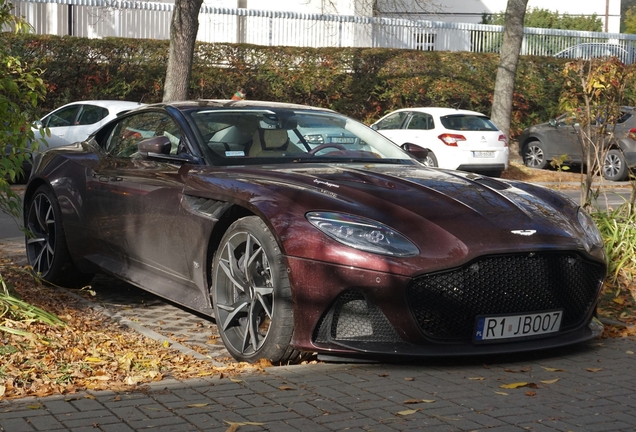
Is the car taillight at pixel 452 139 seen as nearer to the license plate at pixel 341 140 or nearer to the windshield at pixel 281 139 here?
the windshield at pixel 281 139

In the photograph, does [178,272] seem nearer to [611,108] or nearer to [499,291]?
[499,291]

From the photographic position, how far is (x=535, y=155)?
23.8m

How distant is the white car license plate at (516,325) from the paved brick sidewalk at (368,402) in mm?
200

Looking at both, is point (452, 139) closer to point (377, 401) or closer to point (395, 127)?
point (395, 127)

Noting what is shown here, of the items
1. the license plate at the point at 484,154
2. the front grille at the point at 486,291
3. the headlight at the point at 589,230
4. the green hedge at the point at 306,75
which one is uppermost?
the green hedge at the point at 306,75

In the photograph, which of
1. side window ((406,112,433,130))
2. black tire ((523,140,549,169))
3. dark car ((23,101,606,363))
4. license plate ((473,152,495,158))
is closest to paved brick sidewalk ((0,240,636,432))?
dark car ((23,101,606,363))

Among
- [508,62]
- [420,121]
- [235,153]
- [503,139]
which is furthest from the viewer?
[508,62]

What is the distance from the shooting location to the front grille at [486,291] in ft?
16.7

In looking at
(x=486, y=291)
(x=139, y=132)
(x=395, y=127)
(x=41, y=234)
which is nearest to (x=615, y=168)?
(x=395, y=127)

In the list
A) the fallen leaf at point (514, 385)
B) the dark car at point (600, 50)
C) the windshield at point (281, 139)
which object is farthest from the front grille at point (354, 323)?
the dark car at point (600, 50)

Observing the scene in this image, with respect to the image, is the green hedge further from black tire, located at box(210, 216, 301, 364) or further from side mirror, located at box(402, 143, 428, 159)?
black tire, located at box(210, 216, 301, 364)

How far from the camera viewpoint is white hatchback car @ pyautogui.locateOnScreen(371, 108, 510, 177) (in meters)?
20.2

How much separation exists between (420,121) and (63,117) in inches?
295

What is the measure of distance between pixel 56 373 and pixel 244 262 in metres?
1.19
